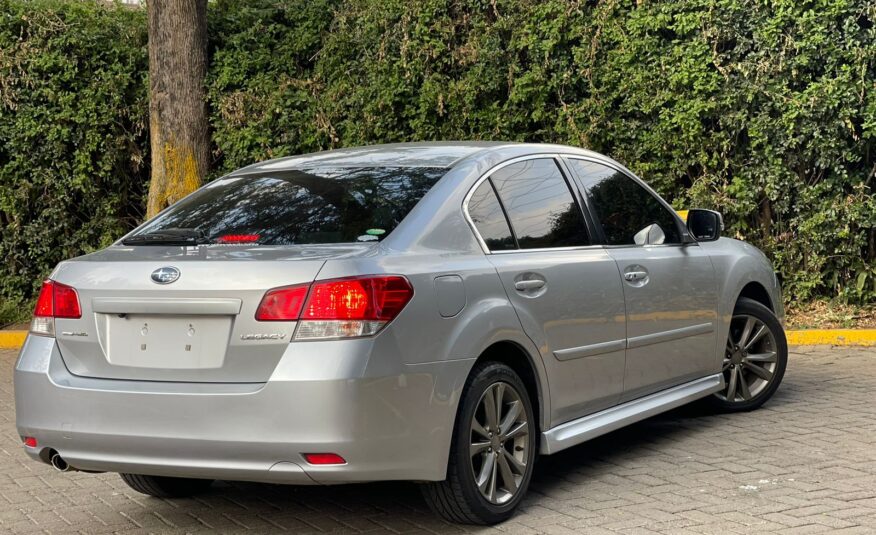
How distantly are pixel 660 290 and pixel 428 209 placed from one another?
5.89 ft

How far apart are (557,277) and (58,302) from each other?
2207mm

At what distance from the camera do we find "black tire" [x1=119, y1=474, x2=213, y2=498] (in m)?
5.55

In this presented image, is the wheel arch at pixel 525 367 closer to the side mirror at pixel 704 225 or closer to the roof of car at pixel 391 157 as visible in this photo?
the roof of car at pixel 391 157

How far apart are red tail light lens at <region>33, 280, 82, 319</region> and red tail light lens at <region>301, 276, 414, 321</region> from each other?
1.06 m

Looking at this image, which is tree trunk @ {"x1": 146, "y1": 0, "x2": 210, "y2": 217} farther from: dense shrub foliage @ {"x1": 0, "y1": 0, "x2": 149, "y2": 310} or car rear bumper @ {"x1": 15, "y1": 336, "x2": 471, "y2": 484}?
car rear bumper @ {"x1": 15, "y1": 336, "x2": 471, "y2": 484}

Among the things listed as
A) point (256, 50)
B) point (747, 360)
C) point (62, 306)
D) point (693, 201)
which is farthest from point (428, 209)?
point (256, 50)

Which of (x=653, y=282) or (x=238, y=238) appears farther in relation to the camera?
(x=653, y=282)

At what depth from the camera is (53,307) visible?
4.85 metres

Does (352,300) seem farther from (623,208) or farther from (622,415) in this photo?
(623,208)

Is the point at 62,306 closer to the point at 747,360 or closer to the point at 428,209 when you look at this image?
the point at 428,209

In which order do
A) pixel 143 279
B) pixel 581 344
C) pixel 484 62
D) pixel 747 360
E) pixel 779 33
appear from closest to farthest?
pixel 143 279 → pixel 581 344 → pixel 747 360 → pixel 779 33 → pixel 484 62

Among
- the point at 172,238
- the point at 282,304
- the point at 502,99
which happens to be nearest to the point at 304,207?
the point at 172,238

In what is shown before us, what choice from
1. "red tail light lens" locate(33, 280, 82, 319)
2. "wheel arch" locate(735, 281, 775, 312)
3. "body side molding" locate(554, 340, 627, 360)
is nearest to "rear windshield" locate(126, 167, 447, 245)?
"red tail light lens" locate(33, 280, 82, 319)

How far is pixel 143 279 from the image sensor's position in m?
4.61
